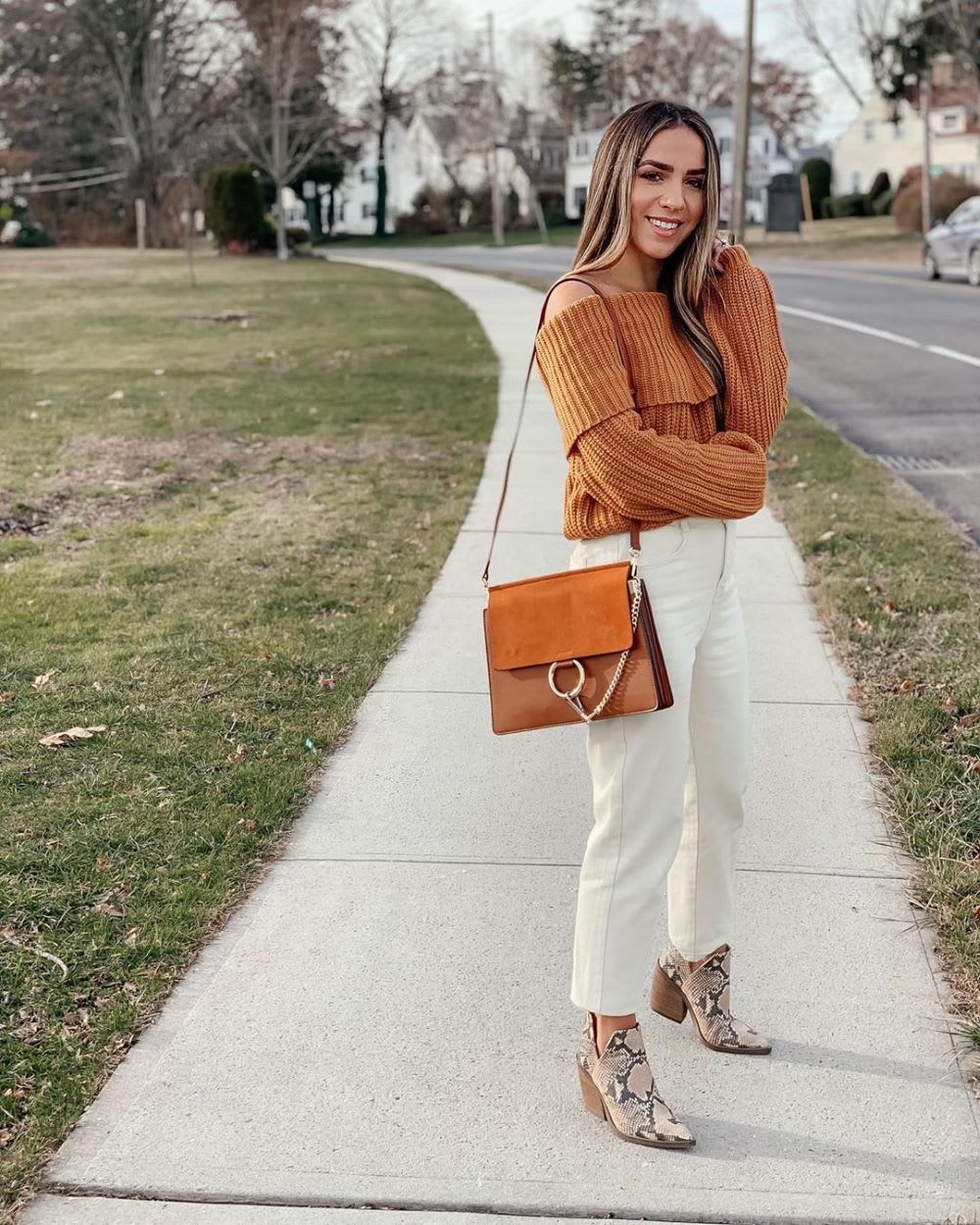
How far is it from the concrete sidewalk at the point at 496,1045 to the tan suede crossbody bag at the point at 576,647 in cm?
53

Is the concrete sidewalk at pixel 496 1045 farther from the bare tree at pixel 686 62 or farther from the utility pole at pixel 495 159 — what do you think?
the bare tree at pixel 686 62

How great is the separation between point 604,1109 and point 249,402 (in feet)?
32.1

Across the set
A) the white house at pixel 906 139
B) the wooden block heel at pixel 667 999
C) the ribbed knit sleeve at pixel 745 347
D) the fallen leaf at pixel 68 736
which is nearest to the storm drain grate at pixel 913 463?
the fallen leaf at pixel 68 736

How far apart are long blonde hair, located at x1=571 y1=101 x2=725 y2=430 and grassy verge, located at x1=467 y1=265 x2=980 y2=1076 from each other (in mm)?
1535

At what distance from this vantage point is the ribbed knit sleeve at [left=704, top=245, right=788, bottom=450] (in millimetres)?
2637

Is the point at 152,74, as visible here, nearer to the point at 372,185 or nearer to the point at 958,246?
the point at 958,246

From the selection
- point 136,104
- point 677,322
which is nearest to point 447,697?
point 677,322

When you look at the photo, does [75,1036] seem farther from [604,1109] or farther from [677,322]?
[677,322]

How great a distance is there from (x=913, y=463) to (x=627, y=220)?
23.5ft

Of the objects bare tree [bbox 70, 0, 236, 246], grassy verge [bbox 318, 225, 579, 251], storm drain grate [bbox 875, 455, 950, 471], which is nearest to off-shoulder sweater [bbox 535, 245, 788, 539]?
storm drain grate [bbox 875, 455, 950, 471]

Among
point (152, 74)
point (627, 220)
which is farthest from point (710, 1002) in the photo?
point (152, 74)

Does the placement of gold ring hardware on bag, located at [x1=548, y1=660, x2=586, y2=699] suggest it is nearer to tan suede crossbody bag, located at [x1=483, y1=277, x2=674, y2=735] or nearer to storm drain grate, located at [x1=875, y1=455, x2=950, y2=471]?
tan suede crossbody bag, located at [x1=483, y1=277, x2=674, y2=735]

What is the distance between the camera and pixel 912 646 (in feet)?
17.7

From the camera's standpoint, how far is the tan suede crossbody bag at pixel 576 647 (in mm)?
2543
